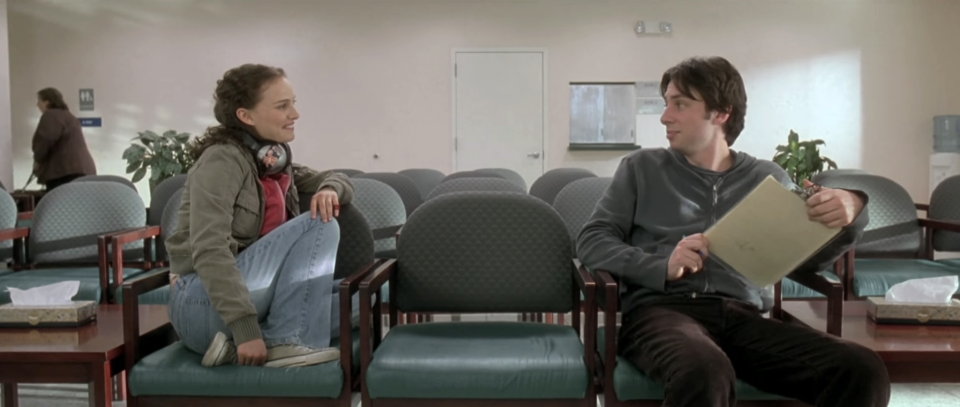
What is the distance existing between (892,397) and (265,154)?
242 centimetres

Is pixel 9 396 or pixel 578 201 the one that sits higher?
pixel 578 201

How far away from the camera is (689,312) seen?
1.70 meters

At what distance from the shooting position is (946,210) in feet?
11.3

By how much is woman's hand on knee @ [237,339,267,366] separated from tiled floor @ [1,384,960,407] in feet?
3.89

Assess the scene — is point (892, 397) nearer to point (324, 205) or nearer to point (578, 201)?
point (578, 201)

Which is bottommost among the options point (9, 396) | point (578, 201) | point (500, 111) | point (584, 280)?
point (9, 396)

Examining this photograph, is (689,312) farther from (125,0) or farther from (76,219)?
(125,0)

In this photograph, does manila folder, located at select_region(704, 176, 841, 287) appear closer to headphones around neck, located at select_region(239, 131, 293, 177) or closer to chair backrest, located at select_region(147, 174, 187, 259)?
headphones around neck, located at select_region(239, 131, 293, 177)

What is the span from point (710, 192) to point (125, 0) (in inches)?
290

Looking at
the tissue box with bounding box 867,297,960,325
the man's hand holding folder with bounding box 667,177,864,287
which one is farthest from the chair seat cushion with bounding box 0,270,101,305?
the tissue box with bounding box 867,297,960,325

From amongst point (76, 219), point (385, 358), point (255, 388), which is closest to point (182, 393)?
point (255, 388)

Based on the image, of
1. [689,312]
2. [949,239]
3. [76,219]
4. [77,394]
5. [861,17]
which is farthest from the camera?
[861,17]

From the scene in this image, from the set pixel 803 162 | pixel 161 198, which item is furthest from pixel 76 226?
pixel 803 162

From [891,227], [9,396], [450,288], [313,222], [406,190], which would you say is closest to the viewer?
[313,222]
